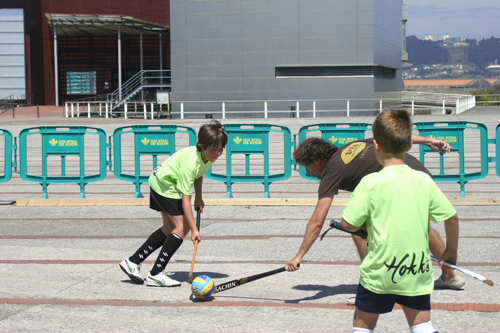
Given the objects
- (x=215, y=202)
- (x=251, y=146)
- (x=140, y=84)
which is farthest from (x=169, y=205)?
(x=140, y=84)

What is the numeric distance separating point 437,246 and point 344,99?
3047 cm

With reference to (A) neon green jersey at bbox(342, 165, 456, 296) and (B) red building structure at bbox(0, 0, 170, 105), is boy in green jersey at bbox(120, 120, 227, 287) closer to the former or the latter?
(A) neon green jersey at bbox(342, 165, 456, 296)

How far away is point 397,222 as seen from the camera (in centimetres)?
310

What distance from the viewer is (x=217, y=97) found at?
119ft

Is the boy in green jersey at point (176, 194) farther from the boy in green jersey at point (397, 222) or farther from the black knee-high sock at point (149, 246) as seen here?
the boy in green jersey at point (397, 222)

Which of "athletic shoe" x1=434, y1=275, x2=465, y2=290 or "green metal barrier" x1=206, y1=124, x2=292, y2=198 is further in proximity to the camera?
"green metal barrier" x1=206, y1=124, x2=292, y2=198

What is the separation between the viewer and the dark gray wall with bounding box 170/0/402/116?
116 feet

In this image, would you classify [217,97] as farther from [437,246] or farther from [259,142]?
[437,246]

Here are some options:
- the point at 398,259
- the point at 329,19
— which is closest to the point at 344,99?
the point at 329,19

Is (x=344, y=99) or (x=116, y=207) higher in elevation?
(x=344, y=99)

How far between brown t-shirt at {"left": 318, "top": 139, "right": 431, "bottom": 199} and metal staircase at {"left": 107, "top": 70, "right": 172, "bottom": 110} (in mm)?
35283

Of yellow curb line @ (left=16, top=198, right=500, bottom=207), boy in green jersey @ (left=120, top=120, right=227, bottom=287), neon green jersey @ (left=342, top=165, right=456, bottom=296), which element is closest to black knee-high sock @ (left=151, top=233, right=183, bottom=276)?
boy in green jersey @ (left=120, top=120, right=227, bottom=287)

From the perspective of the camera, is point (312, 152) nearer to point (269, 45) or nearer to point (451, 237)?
point (451, 237)

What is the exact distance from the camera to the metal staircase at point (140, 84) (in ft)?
131
